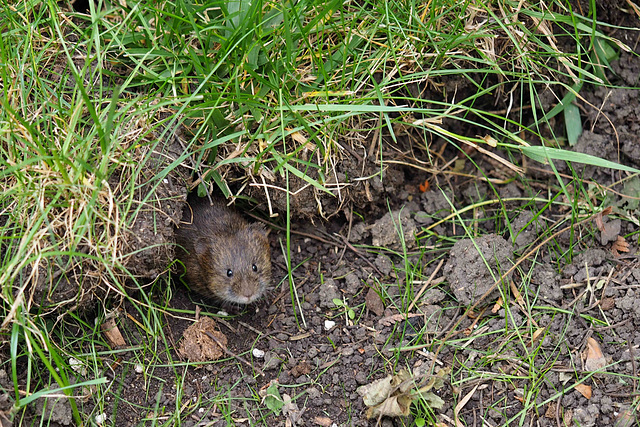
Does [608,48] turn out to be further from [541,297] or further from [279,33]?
[279,33]

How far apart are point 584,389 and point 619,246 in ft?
3.95

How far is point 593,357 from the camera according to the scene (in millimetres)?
4258

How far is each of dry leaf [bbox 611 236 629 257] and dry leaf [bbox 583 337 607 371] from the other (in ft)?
2.58

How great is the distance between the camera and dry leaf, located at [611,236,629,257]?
4809 millimetres

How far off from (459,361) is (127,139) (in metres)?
2.57

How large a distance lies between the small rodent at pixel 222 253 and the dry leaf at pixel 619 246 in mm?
2493

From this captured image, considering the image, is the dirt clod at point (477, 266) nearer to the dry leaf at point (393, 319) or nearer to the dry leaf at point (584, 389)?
the dry leaf at point (393, 319)

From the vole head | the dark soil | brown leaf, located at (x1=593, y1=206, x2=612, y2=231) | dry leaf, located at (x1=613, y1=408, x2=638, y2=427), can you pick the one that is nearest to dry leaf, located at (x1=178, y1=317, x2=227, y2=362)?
the dark soil

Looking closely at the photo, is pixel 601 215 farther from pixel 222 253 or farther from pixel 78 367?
pixel 78 367

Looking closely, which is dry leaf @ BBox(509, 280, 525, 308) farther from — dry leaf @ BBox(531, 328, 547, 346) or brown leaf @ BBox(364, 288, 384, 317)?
brown leaf @ BBox(364, 288, 384, 317)

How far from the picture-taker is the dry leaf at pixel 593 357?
4211 mm

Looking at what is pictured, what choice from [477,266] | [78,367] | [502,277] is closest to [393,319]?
[477,266]

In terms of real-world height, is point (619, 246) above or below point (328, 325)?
above

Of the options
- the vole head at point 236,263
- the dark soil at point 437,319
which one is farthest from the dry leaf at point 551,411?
the vole head at point 236,263
